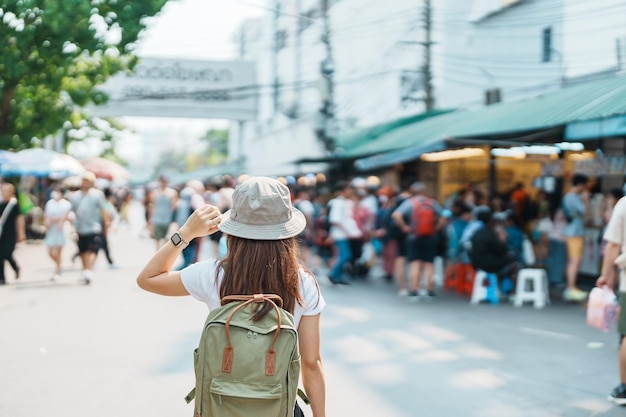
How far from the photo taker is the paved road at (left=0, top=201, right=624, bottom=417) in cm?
529

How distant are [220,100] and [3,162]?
1825 centimetres

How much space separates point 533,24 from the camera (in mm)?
19281

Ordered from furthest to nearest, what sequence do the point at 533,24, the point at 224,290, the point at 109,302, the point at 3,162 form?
the point at 533,24
the point at 3,162
the point at 109,302
the point at 224,290

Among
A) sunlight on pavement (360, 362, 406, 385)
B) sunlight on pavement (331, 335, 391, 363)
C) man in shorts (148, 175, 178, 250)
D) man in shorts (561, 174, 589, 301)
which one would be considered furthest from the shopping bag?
man in shorts (148, 175, 178, 250)

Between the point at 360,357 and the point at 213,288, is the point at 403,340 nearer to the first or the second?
the point at 360,357

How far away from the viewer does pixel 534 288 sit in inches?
393

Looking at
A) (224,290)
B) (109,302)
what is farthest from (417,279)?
(224,290)

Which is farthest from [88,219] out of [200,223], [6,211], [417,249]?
[200,223]

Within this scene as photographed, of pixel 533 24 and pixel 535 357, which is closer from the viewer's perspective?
pixel 535 357

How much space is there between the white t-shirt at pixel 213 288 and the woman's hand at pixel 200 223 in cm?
14

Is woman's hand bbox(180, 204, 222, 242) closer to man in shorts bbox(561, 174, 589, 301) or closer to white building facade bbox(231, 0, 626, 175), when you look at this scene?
man in shorts bbox(561, 174, 589, 301)

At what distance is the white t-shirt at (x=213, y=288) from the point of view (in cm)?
271

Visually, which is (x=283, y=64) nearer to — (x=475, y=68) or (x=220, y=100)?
(x=220, y=100)

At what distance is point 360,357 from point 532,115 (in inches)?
233
